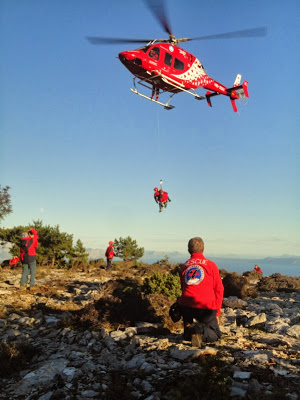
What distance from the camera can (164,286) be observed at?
902cm

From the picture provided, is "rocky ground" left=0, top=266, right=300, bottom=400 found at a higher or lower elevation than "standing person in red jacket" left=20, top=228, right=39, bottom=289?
lower

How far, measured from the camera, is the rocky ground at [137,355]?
3.88 metres

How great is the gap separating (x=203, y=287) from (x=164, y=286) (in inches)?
149

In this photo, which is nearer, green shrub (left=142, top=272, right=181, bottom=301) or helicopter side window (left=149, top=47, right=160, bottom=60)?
green shrub (left=142, top=272, right=181, bottom=301)

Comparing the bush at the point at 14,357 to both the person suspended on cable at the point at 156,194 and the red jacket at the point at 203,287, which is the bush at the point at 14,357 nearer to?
the red jacket at the point at 203,287

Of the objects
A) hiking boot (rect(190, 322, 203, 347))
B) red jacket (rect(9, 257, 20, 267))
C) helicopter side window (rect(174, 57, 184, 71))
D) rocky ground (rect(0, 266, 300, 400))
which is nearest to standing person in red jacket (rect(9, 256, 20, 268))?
red jacket (rect(9, 257, 20, 267))

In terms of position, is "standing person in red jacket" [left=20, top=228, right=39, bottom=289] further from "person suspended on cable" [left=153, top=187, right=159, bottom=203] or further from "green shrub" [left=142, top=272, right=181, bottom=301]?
"person suspended on cable" [left=153, top=187, right=159, bottom=203]

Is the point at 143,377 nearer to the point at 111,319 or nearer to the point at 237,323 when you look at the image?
the point at 111,319

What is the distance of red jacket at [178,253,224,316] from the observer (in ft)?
17.7

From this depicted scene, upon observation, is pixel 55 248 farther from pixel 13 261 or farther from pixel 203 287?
pixel 203 287

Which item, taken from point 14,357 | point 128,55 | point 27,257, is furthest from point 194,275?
point 128,55

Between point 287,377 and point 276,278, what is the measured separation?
1475 centimetres

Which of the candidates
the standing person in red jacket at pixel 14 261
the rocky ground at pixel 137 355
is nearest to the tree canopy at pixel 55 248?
the standing person in red jacket at pixel 14 261

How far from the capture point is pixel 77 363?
5.22 metres
